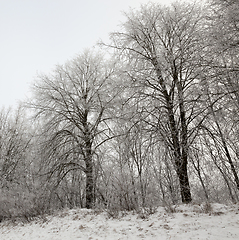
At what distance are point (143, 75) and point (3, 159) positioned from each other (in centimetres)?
1267

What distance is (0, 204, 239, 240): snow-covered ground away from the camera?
415cm

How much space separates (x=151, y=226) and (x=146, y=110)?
335cm

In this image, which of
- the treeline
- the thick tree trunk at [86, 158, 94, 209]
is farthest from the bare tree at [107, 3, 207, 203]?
the thick tree trunk at [86, 158, 94, 209]

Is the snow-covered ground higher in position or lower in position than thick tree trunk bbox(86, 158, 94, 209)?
lower

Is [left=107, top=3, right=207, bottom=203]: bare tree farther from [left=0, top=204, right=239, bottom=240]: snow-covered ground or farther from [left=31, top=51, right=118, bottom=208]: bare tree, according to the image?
[left=31, top=51, right=118, bottom=208]: bare tree

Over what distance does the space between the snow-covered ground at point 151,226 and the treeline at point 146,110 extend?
712 mm

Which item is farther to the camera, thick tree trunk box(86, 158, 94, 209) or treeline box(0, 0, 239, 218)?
thick tree trunk box(86, 158, 94, 209)

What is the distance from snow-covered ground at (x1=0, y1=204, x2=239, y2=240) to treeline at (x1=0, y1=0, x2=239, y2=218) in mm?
712

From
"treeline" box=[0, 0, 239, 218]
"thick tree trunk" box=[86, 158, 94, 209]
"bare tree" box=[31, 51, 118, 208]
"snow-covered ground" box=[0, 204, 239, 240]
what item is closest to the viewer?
"snow-covered ground" box=[0, 204, 239, 240]

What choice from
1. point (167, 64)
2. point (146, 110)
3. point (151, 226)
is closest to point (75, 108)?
point (146, 110)

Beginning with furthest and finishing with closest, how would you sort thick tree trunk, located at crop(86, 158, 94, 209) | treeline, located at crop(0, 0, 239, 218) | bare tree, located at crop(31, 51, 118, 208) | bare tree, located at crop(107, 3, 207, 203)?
bare tree, located at crop(31, 51, 118, 208)
thick tree trunk, located at crop(86, 158, 94, 209)
bare tree, located at crop(107, 3, 207, 203)
treeline, located at crop(0, 0, 239, 218)

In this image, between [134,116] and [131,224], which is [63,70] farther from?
[131,224]

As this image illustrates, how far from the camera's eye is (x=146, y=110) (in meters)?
6.49

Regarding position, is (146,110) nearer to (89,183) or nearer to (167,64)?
(167,64)
